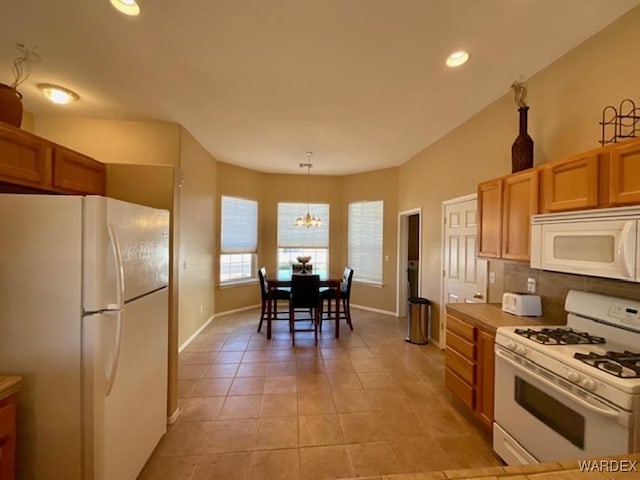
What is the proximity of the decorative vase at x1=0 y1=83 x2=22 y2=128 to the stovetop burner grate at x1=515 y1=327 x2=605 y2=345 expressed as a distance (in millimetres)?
3778

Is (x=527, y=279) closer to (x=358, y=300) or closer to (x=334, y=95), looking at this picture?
(x=334, y=95)

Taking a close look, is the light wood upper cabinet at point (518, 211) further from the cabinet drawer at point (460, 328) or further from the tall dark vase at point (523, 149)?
the cabinet drawer at point (460, 328)

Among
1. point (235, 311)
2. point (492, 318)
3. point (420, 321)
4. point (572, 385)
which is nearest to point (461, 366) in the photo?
point (492, 318)

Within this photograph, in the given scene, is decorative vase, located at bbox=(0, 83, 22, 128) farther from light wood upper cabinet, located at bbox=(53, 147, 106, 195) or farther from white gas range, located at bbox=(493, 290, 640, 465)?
white gas range, located at bbox=(493, 290, 640, 465)

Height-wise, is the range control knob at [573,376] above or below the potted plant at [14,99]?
below

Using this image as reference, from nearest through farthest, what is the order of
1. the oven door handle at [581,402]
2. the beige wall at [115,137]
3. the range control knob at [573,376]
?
1. the oven door handle at [581,402]
2. the range control knob at [573,376]
3. the beige wall at [115,137]

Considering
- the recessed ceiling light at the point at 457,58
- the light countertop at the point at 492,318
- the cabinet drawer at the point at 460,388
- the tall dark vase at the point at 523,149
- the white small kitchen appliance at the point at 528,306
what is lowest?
the cabinet drawer at the point at 460,388

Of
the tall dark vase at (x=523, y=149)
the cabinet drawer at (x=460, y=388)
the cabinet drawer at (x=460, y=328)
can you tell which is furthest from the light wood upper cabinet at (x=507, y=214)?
the cabinet drawer at (x=460, y=388)

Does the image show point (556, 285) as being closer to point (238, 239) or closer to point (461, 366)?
point (461, 366)

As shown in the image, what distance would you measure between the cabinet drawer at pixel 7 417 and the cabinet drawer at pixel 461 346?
2.86 m

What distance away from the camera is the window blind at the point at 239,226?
5699 millimetres

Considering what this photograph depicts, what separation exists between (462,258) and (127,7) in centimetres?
382

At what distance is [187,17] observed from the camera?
1914mm

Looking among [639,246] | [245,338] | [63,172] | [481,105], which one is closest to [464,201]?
[481,105]
